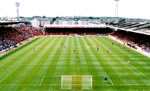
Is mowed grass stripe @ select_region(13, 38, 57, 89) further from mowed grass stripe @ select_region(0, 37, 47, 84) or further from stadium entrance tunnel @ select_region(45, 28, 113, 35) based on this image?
stadium entrance tunnel @ select_region(45, 28, 113, 35)

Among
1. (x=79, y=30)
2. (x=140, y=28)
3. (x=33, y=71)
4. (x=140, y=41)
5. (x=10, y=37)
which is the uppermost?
(x=140, y=28)

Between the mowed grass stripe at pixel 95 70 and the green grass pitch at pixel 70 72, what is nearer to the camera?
the green grass pitch at pixel 70 72

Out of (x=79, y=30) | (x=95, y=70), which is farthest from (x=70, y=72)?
(x=79, y=30)

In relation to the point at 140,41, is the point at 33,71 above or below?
below

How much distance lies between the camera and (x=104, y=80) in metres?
19.5

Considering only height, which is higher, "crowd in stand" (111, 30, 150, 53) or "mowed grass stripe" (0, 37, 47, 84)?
"crowd in stand" (111, 30, 150, 53)

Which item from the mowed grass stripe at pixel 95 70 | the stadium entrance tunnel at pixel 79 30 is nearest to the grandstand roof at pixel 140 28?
the mowed grass stripe at pixel 95 70

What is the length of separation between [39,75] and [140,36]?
4027cm

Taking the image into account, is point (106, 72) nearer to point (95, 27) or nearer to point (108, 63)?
point (108, 63)

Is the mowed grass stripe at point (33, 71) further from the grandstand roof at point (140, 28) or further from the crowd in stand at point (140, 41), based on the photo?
the grandstand roof at point (140, 28)

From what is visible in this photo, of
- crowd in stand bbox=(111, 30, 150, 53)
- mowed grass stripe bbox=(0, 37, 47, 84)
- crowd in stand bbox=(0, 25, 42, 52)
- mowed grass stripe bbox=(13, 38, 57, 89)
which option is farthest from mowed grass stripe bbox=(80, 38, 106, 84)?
crowd in stand bbox=(0, 25, 42, 52)

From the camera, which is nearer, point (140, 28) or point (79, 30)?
point (140, 28)

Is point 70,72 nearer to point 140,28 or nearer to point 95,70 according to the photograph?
point 95,70
